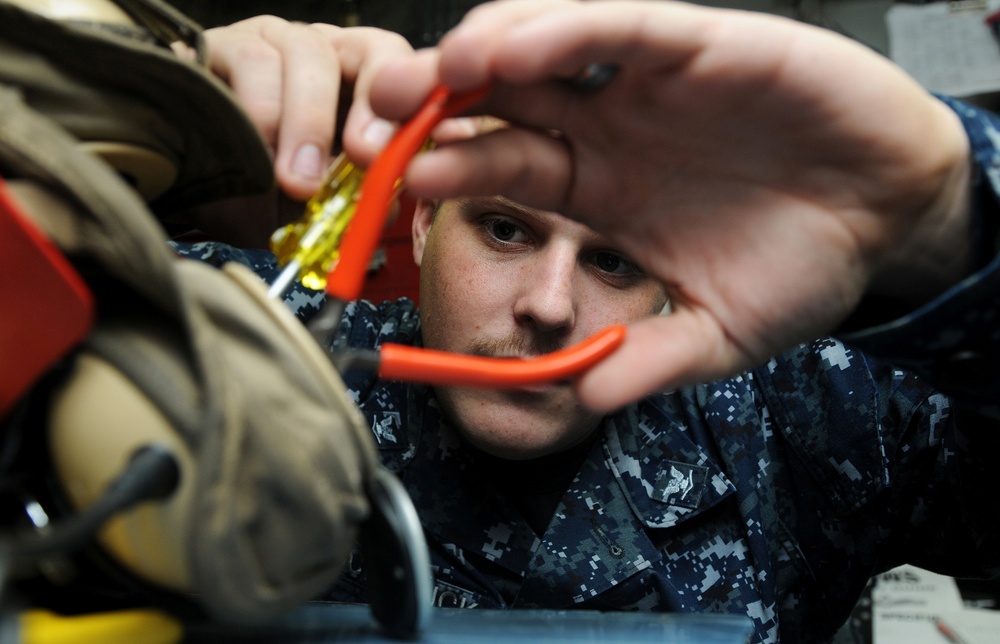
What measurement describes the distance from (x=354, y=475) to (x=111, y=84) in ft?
0.69

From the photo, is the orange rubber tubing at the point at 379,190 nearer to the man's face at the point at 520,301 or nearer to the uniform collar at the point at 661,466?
the man's face at the point at 520,301

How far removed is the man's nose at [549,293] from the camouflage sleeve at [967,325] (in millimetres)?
257

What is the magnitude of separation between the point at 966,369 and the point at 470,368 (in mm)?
345

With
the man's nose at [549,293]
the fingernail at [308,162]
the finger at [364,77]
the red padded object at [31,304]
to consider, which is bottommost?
the man's nose at [549,293]

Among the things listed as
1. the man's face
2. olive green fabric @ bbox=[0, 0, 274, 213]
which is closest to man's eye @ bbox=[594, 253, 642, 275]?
the man's face

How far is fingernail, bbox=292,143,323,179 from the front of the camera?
0.43 metres

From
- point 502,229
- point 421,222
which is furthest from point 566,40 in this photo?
point 421,222

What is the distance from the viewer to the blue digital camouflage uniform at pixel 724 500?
80 centimetres

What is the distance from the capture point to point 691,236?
46cm

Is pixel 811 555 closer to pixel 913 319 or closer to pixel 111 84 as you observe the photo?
pixel 913 319

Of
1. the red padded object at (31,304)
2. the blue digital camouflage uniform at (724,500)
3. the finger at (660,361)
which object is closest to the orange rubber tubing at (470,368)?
the finger at (660,361)

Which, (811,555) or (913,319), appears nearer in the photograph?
(913,319)

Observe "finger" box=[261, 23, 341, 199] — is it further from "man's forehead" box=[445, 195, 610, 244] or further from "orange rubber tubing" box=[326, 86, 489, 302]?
"man's forehead" box=[445, 195, 610, 244]

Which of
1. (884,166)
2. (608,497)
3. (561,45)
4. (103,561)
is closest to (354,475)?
(103,561)
